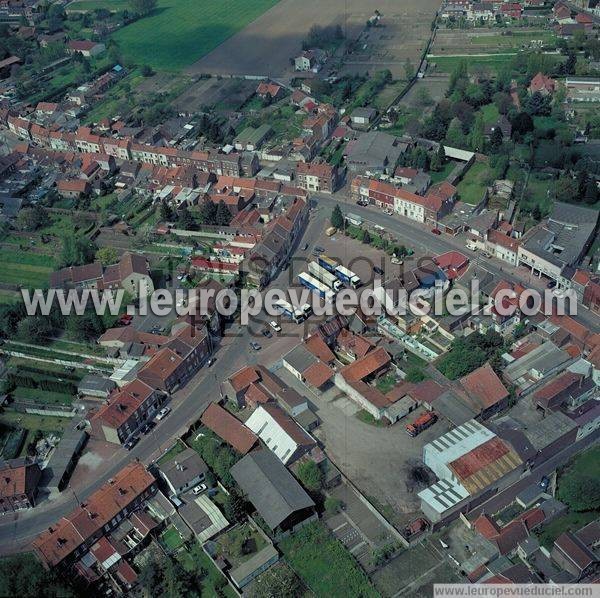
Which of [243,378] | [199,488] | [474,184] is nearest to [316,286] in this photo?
[243,378]

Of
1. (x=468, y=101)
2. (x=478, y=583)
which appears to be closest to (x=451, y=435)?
(x=478, y=583)

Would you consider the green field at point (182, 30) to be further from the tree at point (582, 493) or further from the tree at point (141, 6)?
the tree at point (582, 493)

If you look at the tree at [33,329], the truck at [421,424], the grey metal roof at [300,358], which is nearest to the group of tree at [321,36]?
the tree at [33,329]

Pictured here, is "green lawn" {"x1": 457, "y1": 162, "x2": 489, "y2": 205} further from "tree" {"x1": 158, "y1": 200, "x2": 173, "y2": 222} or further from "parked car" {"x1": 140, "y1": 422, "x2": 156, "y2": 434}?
"parked car" {"x1": 140, "y1": 422, "x2": 156, "y2": 434}

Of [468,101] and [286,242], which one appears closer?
[286,242]

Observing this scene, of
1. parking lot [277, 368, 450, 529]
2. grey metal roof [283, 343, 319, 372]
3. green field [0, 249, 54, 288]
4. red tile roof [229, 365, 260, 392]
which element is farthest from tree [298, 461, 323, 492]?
green field [0, 249, 54, 288]

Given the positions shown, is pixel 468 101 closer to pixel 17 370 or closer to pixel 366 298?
pixel 366 298
